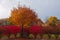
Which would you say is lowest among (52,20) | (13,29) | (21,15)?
(13,29)

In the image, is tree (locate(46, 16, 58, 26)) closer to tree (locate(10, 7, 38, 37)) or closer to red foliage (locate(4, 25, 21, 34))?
tree (locate(10, 7, 38, 37))

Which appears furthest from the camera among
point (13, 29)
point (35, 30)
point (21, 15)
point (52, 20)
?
point (52, 20)

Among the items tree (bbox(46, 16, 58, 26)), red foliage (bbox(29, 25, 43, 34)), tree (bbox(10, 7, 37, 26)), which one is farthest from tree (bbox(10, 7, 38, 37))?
tree (bbox(46, 16, 58, 26))

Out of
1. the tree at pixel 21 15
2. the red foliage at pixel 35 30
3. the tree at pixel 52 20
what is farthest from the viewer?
the tree at pixel 52 20

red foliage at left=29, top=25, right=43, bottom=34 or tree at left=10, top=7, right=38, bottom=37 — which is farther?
tree at left=10, top=7, right=38, bottom=37

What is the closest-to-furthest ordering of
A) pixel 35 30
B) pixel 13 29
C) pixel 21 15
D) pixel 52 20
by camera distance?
1. pixel 35 30
2. pixel 13 29
3. pixel 21 15
4. pixel 52 20

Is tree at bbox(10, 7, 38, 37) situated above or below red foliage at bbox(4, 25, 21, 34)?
above

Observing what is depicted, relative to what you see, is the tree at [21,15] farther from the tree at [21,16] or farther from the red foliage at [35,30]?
the red foliage at [35,30]

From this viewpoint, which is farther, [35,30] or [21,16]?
[21,16]

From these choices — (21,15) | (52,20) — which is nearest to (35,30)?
(21,15)

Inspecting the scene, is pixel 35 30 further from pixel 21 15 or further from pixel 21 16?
pixel 21 15

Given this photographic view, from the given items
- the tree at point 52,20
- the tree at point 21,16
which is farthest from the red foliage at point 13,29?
the tree at point 52,20

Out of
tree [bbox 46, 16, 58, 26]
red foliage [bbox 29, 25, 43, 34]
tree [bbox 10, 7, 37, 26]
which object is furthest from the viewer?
tree [bbox 46, 16, 58, 26]

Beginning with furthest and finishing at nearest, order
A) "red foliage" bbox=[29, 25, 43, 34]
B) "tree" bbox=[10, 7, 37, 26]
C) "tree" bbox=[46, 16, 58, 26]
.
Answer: "tree" bbox=[46, 16, 58, 26]
"tree" bbox=[10, 7, 37, 26]
"red foliage" bbox=[29, 25, 43, 34]
